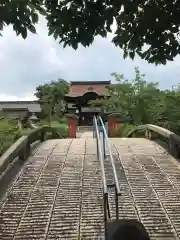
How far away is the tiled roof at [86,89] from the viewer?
4278 cm

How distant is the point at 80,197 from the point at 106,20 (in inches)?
116

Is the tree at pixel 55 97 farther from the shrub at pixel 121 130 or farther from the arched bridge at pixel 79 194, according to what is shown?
the arched bridge at pixel 79 194

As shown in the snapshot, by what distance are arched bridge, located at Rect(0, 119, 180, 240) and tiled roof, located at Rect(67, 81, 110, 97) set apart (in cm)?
3305

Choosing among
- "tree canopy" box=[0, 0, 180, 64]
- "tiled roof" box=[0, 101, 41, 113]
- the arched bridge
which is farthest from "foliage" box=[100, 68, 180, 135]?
"tiled roof" box=[0, 101, 41, 113]

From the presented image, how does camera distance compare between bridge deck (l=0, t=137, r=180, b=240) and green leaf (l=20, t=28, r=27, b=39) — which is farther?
bridge deck (l=0, t=137, r=180, b=240)

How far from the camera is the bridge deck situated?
523 cm

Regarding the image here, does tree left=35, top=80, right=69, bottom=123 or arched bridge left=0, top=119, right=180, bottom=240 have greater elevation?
tree left=35, top=80, right=69, bottom=123

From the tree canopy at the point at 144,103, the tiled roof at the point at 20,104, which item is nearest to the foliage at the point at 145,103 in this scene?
the tree canopy at the point at 144,103

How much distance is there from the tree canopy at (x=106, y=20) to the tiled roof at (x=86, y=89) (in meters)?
36.0

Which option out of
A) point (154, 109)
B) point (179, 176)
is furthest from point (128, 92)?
point (179, 176)

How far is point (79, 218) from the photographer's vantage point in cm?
553

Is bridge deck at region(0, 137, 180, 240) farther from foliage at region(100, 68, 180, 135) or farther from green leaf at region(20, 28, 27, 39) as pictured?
foliage at region(100, 68, 180, 135)

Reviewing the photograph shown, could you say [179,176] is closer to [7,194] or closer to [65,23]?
[7,194]

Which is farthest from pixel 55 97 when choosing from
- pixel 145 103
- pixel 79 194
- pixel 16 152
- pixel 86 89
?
pixel 79 194
